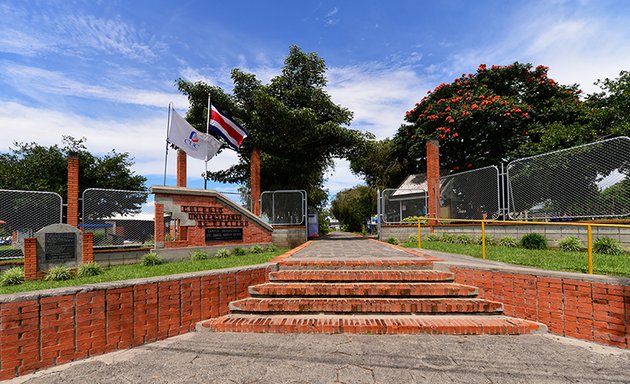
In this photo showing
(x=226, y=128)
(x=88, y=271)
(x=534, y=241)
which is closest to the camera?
(x=88, y=271)

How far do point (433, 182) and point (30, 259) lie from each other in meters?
12.9

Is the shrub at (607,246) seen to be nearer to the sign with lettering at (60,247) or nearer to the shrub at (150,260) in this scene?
the shrub at (150,260)

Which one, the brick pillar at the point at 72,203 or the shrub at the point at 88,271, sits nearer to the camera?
the shrub at the point at 88,271

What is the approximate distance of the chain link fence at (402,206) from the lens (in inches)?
509

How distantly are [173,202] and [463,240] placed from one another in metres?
9.51

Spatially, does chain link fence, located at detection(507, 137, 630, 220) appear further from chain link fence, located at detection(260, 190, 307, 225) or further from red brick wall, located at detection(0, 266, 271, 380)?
red brick wall, located at detection(0, 266, 271, 380)

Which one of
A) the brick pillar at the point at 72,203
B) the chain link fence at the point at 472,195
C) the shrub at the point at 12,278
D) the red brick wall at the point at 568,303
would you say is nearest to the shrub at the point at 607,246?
the chain link fence at the point at 472,195

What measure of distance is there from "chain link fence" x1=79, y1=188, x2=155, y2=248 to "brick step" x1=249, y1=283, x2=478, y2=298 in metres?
6.22

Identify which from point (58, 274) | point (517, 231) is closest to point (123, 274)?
point (58, 274)

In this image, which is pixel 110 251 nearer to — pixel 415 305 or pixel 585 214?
pixel 415 305

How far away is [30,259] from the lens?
6.36 m

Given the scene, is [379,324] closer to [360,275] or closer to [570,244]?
[360,275]

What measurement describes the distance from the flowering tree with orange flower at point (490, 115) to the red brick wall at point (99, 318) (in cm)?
1441

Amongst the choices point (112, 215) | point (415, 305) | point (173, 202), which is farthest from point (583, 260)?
point (112, 215)
